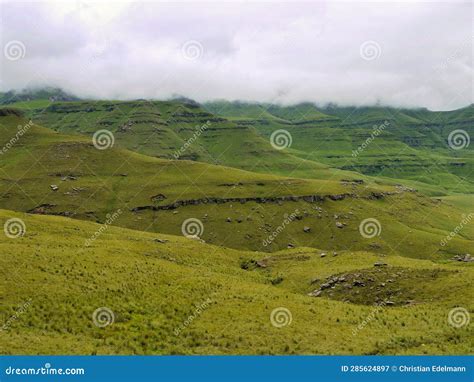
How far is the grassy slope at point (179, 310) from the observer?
3922 cm

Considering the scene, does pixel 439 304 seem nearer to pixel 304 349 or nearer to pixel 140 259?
pixel 304 349

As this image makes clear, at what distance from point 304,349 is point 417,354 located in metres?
9.28

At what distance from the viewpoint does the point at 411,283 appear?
60.1m

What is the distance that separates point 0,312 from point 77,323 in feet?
24.5

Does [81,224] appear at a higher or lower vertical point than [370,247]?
higher

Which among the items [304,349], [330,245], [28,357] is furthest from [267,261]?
[330,245]

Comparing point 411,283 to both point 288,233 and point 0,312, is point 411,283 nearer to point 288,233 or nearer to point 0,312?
point 0,312

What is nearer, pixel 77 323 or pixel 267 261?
pixel 77 323

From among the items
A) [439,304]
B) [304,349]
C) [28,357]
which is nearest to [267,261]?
[439,304]

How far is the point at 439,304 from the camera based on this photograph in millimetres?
52406

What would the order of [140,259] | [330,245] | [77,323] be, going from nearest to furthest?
[77,323]
[140,259]
[330,245]

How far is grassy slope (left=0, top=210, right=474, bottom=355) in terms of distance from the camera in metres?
39.2

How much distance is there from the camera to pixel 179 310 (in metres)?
47.2

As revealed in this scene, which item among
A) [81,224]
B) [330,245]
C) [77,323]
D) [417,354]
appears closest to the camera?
[417,354]
